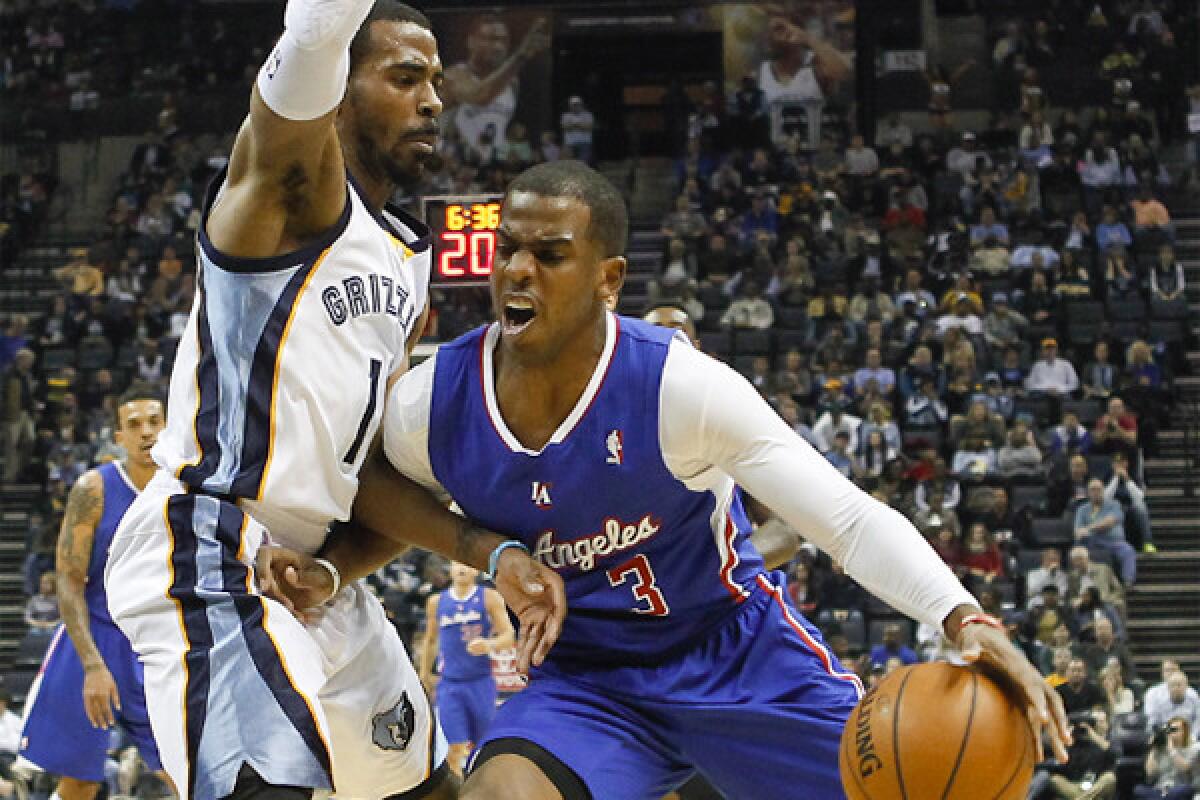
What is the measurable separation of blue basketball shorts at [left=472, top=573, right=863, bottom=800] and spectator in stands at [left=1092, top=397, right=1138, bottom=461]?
416 inches

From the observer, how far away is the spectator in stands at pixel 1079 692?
10250 millimetres

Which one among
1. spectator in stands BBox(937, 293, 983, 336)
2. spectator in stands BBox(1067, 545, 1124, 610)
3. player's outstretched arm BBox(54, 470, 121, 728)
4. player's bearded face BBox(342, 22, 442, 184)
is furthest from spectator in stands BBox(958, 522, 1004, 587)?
player's bearded face BBox(342, 22, 442, 184)

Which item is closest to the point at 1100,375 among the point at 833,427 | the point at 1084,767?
the point at 833,427

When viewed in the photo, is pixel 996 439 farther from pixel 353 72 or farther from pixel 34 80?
pixel 34 80

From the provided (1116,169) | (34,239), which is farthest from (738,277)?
(34,239)

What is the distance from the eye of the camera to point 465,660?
1009cm

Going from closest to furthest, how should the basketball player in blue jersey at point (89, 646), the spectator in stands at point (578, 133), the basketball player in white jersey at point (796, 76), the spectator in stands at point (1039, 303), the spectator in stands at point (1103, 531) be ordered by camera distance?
the basketball player in blue jersey at point (89, 646), the spectator in stands at point (1103, 531), the spectator in stands at point (1039, 303), the spectator in stands at point (578, 133), the basketball player in white jersey at point (796, 76)

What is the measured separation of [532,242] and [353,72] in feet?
2.08

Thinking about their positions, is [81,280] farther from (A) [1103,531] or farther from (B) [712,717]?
(B) [712,717]

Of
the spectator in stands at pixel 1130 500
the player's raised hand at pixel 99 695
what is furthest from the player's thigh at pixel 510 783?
the spectator in stands at pixel 1130 500

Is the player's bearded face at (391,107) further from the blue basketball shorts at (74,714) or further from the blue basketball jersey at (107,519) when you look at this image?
the blue basketball shorts at (74,714)

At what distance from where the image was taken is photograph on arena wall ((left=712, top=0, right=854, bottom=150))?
20109 mm

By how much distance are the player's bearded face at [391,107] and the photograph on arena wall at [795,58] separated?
16.1m

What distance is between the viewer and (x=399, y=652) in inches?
160
